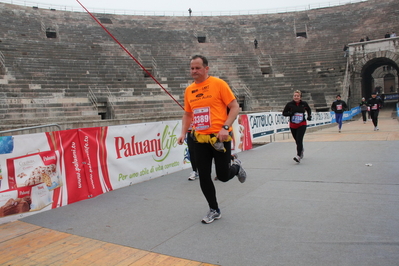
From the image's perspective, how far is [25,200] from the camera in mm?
4684

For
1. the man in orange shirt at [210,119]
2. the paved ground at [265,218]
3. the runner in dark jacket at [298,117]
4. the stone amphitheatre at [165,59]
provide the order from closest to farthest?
the paved ground at [265,218]
the man in orange shirt at [210,119]
the runner in dark jacket at [298,117]
the stone amphitheatre at [165,59]

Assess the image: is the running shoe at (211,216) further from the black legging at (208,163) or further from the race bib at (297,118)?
the race bib at (297,118)

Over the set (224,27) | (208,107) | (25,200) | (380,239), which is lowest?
(380,239)

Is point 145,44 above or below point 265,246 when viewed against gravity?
above

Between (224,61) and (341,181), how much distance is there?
2393 cm

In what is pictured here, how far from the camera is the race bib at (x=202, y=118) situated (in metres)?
3.82

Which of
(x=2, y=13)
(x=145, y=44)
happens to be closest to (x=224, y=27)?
(x=145, y=44)

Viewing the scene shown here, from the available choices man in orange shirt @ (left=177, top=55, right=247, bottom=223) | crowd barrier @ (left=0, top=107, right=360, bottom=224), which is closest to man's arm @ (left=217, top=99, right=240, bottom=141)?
man in orange shirt @ (left=177, top=55, right=247, bottom=223)

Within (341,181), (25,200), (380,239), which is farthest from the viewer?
(341,181)

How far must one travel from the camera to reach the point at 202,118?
3854 millimetres

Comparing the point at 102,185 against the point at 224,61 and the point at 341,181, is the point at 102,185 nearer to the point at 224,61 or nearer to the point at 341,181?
the point at 341,181

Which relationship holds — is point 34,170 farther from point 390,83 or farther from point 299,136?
point 390,83

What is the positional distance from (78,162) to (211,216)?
2.76 m

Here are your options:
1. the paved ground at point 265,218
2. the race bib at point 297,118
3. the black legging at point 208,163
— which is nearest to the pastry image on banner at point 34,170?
the paved ground at point 265,218
